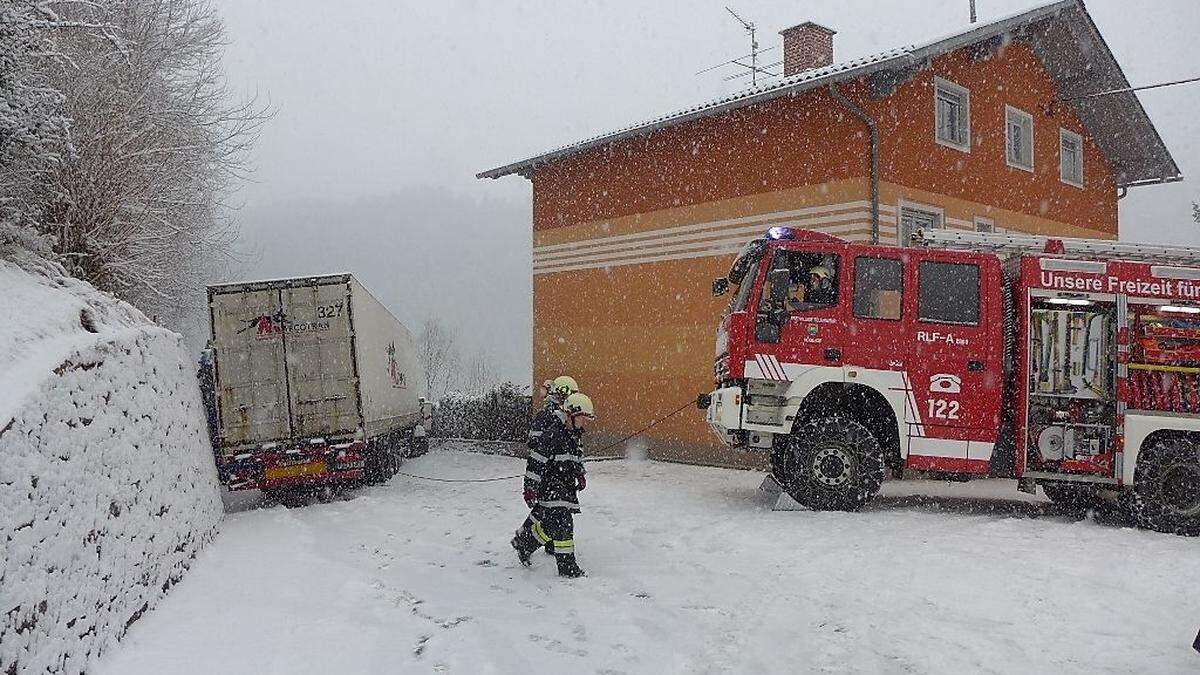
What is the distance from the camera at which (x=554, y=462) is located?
747 centimetres

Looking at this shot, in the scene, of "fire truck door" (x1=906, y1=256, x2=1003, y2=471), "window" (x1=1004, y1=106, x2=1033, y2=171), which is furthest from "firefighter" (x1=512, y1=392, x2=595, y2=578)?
"window" (x1=1004, y1=106, x2=1033, y2=171)

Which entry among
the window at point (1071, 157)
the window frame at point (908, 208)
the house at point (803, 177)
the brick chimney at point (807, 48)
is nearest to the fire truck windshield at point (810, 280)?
the house at point (803, 177)

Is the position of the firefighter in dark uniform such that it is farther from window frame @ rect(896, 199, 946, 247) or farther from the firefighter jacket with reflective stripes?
window frame @ rect(896, 199, 946, 247)

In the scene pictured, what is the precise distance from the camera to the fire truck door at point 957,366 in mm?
9969

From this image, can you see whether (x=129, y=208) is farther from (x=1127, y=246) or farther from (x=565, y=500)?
(x=1127, y=246)

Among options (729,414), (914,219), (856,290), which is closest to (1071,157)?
(914,219)

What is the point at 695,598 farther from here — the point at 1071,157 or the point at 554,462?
the point at 1071,157

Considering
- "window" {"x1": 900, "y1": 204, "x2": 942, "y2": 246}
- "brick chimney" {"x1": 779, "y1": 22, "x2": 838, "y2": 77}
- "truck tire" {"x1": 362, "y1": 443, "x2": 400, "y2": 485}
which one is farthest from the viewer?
"brick chimney" {"x1": 779, "y1": 22, "x2": 838, "y2": 77}

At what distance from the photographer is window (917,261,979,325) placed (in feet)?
33.0

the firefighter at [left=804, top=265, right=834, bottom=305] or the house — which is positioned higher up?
the house

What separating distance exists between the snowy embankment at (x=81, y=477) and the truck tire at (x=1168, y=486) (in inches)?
385

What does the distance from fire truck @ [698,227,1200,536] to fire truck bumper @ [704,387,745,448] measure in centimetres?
2

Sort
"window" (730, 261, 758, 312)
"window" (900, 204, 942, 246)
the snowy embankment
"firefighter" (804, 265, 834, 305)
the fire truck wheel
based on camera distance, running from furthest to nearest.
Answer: "window" (900, 204, 942, 246) → the fire truck wheel → "window" (730, 261, 758, 312) → "firefighter" (804, 265, 834, 305) → the snowy embankment

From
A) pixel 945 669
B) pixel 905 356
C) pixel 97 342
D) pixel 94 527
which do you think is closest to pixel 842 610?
pixel 945 669
